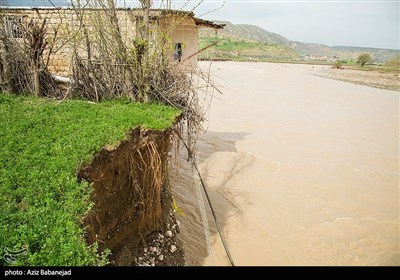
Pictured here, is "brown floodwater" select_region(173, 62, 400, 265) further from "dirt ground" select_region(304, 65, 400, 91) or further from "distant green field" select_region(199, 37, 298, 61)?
"distant green field" select_region(199, 37, 298, 61)

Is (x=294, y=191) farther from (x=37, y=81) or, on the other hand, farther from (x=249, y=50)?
(x=249, y=50)

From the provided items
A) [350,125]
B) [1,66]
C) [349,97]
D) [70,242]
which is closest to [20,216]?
[70,242]

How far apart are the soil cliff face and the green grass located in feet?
0.78

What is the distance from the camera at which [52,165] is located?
3828mm

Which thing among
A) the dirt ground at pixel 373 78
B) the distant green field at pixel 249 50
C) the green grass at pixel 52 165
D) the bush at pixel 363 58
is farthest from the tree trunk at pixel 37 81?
the distant green field at pixel 249 50

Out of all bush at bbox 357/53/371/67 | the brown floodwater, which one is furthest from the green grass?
bush at bbox 357/53/371/67

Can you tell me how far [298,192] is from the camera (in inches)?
352

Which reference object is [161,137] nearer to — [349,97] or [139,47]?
[139,47]

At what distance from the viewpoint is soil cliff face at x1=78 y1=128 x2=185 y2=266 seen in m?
4.31

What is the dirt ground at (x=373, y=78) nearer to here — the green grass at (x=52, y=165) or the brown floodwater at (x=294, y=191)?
the brown floodwater at (x=294, y=191)

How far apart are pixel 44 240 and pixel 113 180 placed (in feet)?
5.65

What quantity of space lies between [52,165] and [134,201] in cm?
165

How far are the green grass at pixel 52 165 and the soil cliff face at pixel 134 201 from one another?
0.78 feet

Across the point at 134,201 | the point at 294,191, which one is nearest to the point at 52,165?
the point at 134,201
